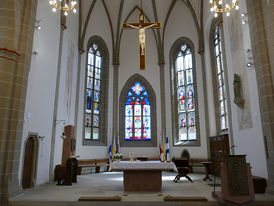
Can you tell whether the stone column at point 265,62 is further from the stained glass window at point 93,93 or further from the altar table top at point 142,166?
the stained glass window at point 93,93

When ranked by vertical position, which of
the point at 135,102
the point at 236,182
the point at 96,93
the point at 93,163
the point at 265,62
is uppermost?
the point at 96,93

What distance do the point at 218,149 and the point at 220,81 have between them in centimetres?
370

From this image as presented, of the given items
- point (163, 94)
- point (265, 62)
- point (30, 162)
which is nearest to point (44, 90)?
point (30, 162)

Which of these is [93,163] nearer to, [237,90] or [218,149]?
[218,149]

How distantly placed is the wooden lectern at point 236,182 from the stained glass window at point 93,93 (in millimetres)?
9917

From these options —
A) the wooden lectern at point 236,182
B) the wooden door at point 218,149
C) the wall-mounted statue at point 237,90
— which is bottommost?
the wooden lectern at point 236,182

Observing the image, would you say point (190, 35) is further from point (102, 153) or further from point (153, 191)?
point (153, 191)

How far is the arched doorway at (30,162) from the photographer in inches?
342

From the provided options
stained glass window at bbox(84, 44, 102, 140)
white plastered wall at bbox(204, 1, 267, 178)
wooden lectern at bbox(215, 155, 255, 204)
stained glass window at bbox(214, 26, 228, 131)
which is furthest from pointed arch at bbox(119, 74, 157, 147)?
wooden lectern at bbox(215, 155, 255, 204)

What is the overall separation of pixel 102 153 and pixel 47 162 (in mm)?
5175

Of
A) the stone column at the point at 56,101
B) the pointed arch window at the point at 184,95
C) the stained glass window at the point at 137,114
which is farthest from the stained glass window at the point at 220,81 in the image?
the stone column at the point at 56,101

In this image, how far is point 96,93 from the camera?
51.2 feet

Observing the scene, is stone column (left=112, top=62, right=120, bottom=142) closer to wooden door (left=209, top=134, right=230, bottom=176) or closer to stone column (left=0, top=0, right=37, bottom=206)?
wooden door (left=209, top=134, right=230, bottom=176)

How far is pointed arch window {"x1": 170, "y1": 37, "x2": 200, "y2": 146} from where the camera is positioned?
1484 centimetres
